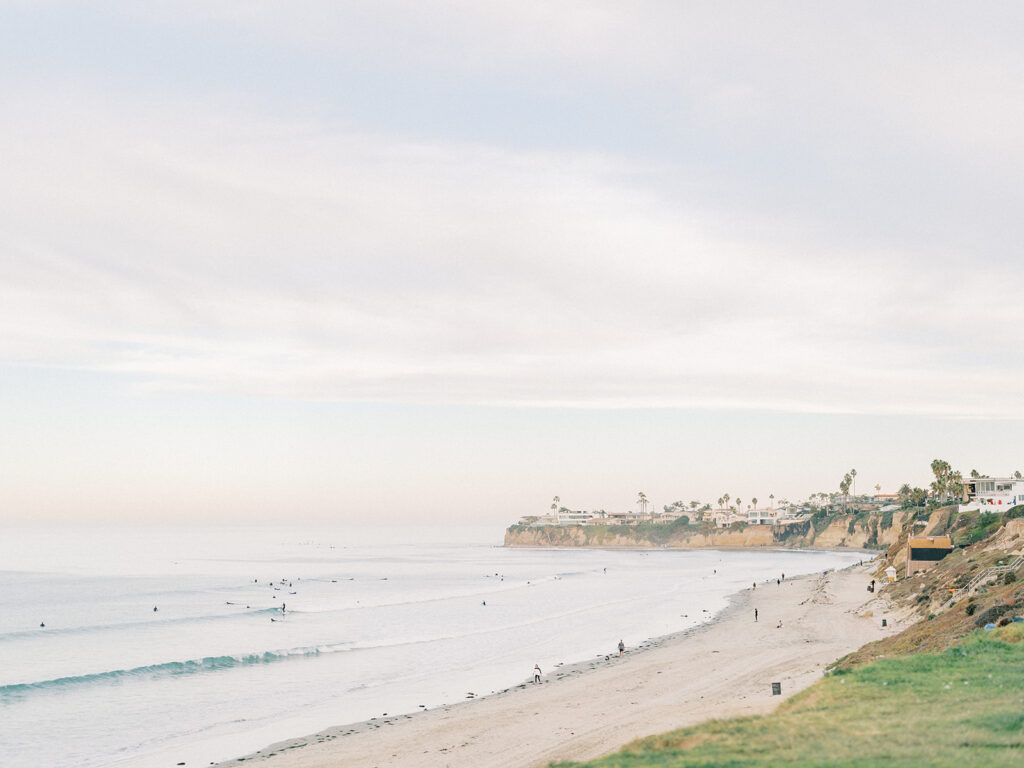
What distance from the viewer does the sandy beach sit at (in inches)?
1161

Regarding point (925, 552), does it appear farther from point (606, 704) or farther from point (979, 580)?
point (606, 704)

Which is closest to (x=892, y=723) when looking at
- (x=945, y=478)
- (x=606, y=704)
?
(x=606, y=704)

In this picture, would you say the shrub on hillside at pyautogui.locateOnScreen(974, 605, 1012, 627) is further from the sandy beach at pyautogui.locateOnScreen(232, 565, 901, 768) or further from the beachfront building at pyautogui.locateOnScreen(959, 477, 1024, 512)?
the beachfront building at pyautogui.locateOnScreen(959, 477, 1024, 512)

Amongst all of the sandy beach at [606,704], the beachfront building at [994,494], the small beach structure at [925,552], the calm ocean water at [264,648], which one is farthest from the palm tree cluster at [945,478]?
the sandy beach at [606,704]

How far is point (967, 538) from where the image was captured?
3142 inches

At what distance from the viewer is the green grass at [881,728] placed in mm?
15180

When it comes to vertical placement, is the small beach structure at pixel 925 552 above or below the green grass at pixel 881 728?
below

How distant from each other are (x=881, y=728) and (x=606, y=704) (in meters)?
21.6

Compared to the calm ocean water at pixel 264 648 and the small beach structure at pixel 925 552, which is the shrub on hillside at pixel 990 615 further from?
the small beach structure at pixel 925 552

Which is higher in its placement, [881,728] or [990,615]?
[881,728]

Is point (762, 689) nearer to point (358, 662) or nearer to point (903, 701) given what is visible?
point (903, 701)

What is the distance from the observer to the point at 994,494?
101 m

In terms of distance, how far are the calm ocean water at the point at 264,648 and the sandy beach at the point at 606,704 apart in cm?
315

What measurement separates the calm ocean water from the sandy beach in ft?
10.3
